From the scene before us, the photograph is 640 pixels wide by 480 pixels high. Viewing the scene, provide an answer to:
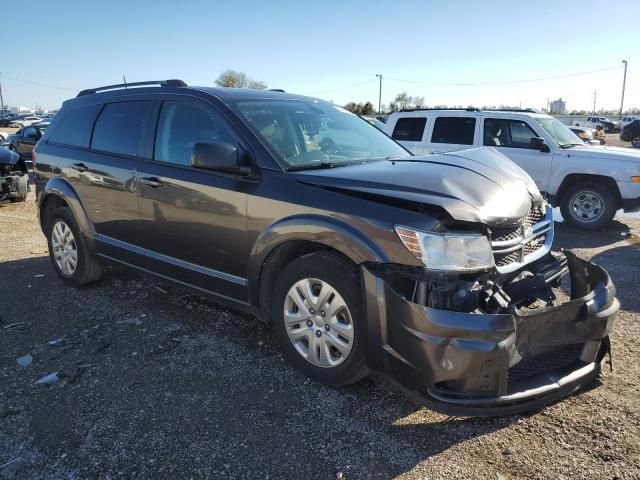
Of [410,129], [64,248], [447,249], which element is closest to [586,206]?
[410,129]

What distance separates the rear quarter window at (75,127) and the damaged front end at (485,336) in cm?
355

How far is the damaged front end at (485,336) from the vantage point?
8.01ft

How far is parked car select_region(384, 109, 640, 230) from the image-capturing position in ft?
26.3

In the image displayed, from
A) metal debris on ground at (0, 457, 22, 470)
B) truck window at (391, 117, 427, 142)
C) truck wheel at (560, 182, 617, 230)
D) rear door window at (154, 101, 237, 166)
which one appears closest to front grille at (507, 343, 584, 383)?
rear door window at (154, 101, 237, 166)

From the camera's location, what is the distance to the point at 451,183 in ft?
9.43

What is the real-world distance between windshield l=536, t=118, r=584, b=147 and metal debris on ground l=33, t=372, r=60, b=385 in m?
8.30

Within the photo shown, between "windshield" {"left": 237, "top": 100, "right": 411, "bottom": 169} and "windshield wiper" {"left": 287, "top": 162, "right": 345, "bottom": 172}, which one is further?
"windshield" {"left": 237, "top": 100, "right": 411, "bottom": 169}

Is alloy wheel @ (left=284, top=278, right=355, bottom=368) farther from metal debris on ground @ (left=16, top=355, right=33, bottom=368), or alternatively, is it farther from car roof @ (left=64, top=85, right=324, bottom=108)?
metal debris on ground @ (left=16, top=355, right=33, bottom=368)

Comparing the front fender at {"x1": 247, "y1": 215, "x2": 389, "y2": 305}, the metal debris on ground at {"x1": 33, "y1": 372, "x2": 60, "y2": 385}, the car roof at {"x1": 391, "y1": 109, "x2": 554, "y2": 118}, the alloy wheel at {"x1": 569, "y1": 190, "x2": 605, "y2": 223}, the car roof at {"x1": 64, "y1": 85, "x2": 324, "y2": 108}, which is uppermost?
the car roof at {"x1": 391, "y1": 109, "x2": 554, "y2": 118}

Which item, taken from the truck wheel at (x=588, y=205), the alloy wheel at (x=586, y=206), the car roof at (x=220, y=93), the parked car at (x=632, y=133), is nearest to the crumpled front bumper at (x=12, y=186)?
the car roof at (x=220, y=93)

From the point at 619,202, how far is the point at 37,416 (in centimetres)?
861

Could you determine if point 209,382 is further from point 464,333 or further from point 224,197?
point 464,333

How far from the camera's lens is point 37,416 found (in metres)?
2.90

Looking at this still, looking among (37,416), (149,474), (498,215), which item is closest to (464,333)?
(498,215)
